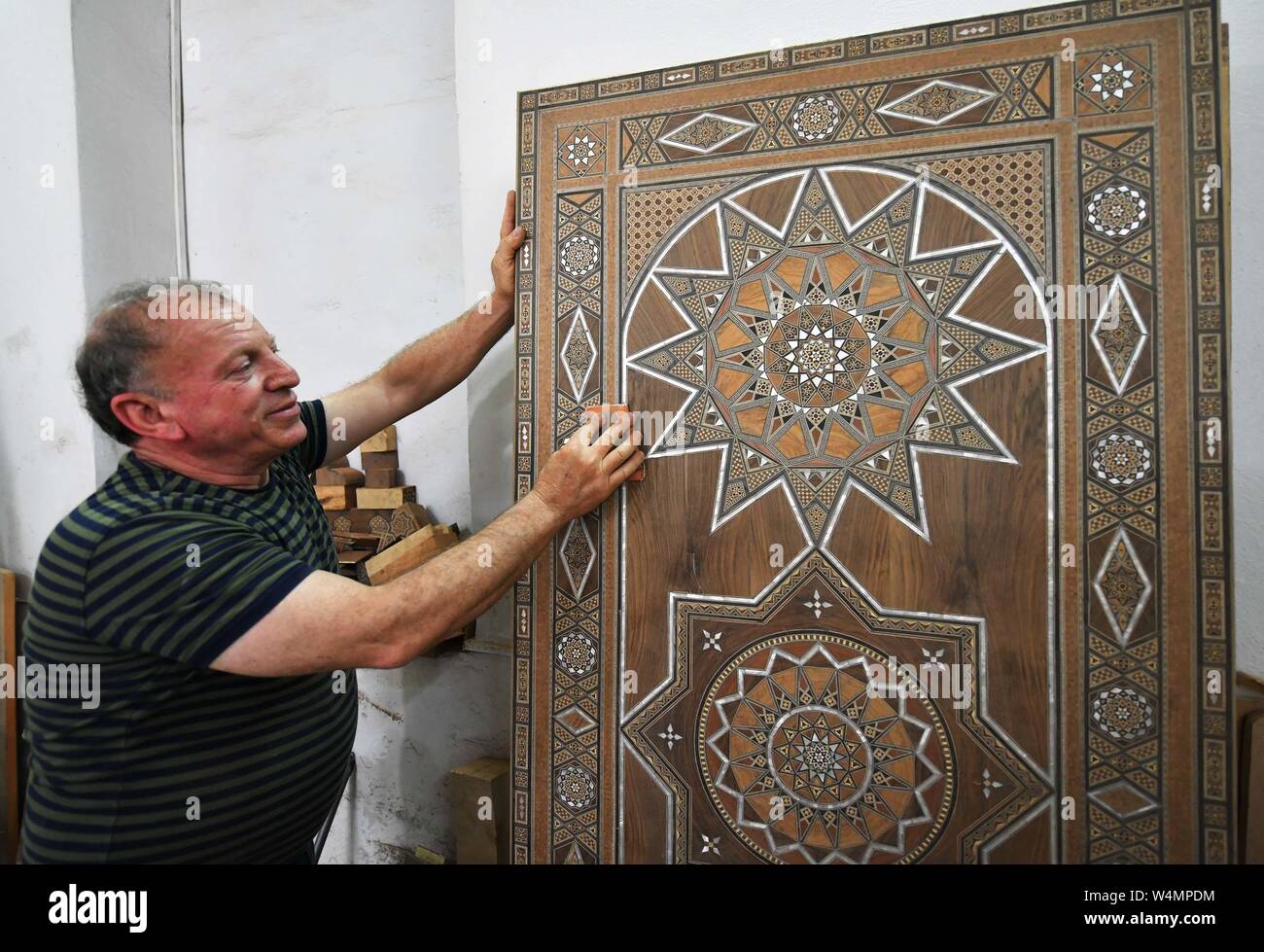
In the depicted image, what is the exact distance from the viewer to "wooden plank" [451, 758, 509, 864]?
88.1 inches

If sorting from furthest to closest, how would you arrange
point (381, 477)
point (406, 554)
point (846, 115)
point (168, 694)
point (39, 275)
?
point (39, 275)
point (381, 477)
point (406, 554)
point (846, 115)
point (168, 694)

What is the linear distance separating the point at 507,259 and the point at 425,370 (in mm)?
376

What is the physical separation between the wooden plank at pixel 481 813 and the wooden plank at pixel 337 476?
993 mm

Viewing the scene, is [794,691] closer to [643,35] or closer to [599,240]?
[599,240]

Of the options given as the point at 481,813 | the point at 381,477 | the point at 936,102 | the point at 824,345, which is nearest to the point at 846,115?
the point at 936,102

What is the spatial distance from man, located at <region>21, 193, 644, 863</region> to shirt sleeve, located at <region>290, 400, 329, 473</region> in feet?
0.59

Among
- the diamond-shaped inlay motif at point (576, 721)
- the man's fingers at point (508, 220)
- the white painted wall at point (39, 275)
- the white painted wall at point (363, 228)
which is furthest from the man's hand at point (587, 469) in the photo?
the white painted wall at point (39, 275)

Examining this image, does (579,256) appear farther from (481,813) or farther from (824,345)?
(481,813)

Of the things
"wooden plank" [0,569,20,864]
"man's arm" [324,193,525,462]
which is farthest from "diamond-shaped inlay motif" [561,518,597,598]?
"wooden plank" [0,569,20,864]

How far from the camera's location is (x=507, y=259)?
1.92 metres

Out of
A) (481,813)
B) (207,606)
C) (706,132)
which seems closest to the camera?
(207,606)

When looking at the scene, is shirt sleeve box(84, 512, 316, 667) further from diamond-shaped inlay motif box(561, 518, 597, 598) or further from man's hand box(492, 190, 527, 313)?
man's hand box(492, 190, 527, 313)

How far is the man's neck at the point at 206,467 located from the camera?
1.61m
